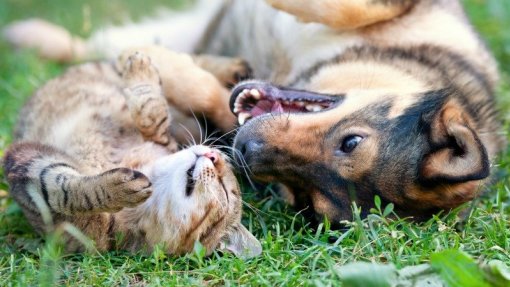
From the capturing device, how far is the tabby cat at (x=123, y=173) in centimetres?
395

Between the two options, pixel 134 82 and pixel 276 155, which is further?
pixel 134 82

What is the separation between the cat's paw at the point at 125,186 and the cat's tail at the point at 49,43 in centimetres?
369

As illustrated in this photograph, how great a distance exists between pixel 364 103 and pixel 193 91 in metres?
1.39

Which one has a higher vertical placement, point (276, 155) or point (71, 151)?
point (276, 155)

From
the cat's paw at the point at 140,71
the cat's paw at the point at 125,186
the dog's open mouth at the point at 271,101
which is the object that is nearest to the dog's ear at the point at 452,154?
the dog's open mouth at the point at 271,101

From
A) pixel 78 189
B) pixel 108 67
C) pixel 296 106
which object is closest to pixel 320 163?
pixel 296 106

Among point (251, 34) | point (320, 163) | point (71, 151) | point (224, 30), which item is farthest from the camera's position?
point (224, 30)

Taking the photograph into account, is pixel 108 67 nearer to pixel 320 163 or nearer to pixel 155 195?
pixel 155 195

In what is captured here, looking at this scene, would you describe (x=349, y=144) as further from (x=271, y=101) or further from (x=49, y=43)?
(x=49, y=43)

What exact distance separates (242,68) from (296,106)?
1.14 meters

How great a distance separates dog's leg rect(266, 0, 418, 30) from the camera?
529 cm

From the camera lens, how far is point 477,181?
429 centimetres

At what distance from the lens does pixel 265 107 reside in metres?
4.79

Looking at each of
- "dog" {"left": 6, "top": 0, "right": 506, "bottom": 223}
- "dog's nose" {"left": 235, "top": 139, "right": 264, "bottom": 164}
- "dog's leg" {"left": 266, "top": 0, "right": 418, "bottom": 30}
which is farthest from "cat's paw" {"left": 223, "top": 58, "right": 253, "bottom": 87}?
"dog's nose" {"left": 235, "top": 139, "right": 264, "bottom": 164}
